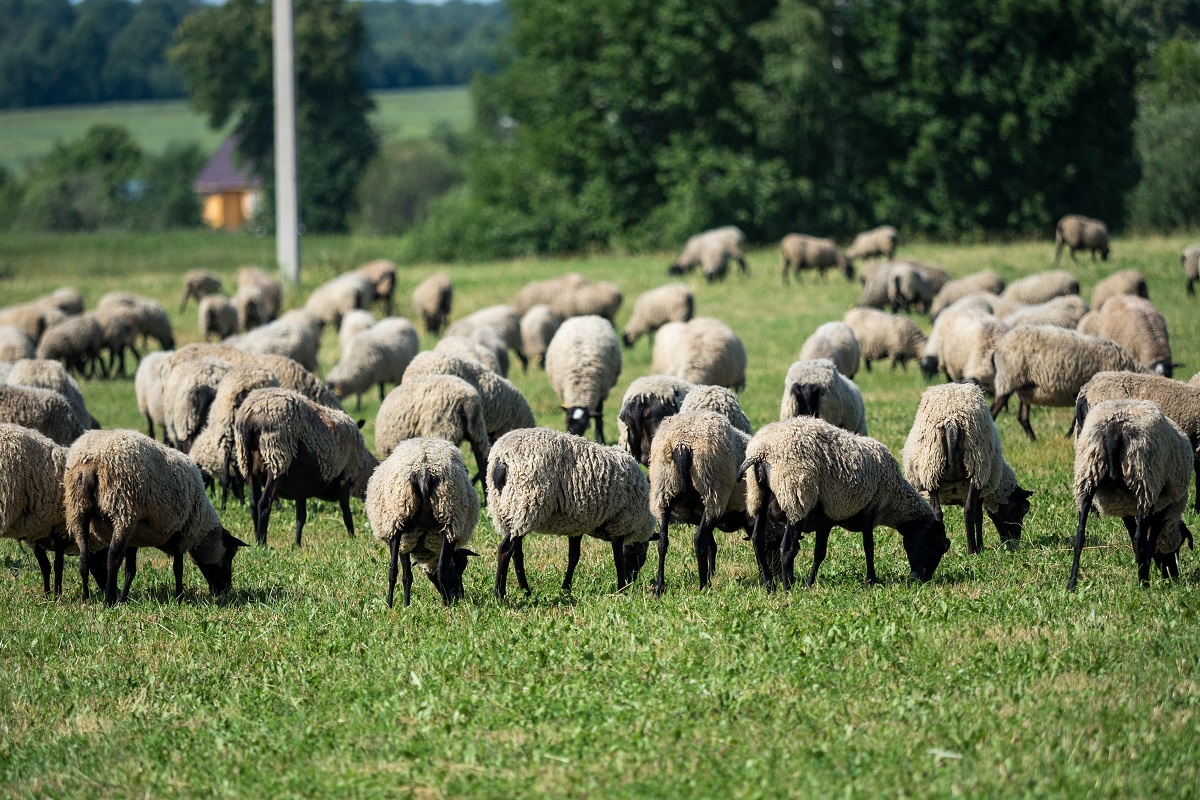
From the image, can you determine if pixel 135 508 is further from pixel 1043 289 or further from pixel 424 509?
pixel 1043 289

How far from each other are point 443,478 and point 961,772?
13.9ft

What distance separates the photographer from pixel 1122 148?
44.8m

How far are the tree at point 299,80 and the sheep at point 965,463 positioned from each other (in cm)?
6561

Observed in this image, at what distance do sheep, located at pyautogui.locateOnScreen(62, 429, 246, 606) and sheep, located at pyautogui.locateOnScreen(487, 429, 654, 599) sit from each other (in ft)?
7.26

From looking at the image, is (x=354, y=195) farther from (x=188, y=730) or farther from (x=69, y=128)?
(x=188, y=730)

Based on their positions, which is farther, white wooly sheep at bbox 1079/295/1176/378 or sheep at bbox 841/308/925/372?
sheep at bbox 841/308/925/372

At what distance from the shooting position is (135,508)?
30.3 ft

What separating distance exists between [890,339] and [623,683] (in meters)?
→ 14.0

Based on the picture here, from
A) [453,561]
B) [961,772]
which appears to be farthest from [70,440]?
[961,772]

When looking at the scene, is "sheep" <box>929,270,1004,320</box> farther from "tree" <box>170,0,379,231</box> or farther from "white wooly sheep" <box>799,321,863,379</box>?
"tree" <box>170,0,379,231</box>

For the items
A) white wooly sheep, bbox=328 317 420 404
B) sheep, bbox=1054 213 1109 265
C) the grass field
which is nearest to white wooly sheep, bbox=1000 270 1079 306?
sheep, bbox=1054 213 1109 265

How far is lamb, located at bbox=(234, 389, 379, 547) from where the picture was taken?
11.6m

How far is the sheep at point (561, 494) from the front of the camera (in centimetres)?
895

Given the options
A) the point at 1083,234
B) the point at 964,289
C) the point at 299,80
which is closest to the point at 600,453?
the point at 964,289
